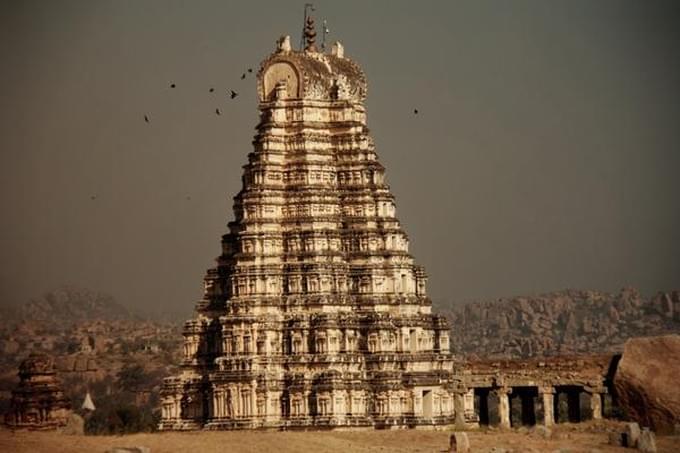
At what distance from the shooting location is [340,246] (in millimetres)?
64750

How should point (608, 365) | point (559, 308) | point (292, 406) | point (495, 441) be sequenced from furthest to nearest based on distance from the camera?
point (559, 308), point (608, 365), point (292, 406), point (495, 441)

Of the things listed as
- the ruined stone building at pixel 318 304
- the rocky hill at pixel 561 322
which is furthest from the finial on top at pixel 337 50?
the rocky hill at pixel 561 322

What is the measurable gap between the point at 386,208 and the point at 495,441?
393 inches

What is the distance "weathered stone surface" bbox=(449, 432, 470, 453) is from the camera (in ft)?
179

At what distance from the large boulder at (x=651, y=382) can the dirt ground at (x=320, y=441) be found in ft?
4.61

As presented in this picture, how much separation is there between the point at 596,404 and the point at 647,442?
8.94 m

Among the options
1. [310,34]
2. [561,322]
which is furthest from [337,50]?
[561,322]

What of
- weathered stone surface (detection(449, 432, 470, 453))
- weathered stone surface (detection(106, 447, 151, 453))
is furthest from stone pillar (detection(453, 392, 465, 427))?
weathered stone surface (detection(106, 447, 151, 453))

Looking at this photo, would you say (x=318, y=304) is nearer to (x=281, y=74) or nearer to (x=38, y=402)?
(x=281, y=74)

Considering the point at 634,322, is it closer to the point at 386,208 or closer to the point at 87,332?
the point at 87,332

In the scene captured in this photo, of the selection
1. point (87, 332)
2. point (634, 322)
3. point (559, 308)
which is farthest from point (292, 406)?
point (559, 308)

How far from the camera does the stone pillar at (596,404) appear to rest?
6569 cm

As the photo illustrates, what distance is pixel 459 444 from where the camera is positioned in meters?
55.0

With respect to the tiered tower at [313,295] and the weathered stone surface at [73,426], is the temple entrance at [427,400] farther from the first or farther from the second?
the weathered stone surface at [73,426]
